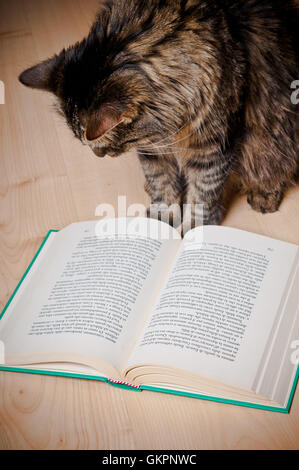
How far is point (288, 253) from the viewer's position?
3.05 feet

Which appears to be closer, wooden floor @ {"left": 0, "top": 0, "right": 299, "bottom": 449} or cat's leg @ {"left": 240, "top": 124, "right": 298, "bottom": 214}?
wooden floor @ {"left": 0, "top": 0, "right": 299, "bottom": 449}

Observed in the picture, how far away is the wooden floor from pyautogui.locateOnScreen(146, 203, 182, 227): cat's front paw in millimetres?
56

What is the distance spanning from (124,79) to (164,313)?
15.9 inches

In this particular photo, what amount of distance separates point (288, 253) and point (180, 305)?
9.6 inches

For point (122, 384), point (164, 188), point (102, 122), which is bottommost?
point (122, 384)

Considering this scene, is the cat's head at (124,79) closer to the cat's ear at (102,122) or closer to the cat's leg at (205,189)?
the cat's ear at (102,122)

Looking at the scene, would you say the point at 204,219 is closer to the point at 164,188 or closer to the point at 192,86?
the point at 164,188

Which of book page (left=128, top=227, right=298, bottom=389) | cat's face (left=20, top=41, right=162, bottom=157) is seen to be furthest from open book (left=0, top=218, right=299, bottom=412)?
cat's face (left=20, top=41, right=162, bottom=157)

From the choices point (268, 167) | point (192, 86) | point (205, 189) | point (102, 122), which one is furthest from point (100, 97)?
point (268, 167)

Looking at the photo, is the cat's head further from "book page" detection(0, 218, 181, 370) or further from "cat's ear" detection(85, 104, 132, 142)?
"book page" detection(0, 218, 181, 370)

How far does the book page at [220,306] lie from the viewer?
2.54ft

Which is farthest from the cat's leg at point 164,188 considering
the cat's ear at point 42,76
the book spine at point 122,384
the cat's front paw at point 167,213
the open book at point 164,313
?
the book spine at point 122,384

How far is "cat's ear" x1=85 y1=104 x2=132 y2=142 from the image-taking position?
77 cm

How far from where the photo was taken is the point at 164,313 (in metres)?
0.85
